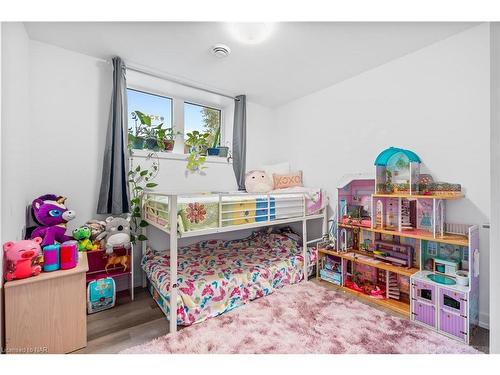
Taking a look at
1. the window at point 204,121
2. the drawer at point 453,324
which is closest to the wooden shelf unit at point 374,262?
the drawer at point 453,324

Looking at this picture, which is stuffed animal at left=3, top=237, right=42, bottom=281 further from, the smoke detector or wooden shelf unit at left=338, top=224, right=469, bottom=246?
wooden shelf unit at left=338, top=224, right=469, bottom=246

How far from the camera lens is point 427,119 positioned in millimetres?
2066

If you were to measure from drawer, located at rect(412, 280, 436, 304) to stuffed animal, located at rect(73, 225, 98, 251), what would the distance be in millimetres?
2756

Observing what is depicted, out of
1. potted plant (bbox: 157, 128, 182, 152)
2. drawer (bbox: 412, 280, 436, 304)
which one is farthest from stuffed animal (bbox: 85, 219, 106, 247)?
drawer (bbox: 412, 280, 436, 304)

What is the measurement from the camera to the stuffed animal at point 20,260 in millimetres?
1343

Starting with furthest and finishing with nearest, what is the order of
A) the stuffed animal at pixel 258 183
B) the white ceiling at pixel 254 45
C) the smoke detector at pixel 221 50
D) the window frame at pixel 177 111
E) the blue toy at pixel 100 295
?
the stuffed animal at pixel 258 183 → the window frame at pixel 177 111 → the smoke detector at pixel 221 50 → the blue toy at pixel 100 295 → the white ceiling at pixel 254 45

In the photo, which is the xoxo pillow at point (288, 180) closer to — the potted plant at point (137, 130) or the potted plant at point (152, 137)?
the potted plant at point (152, 137)

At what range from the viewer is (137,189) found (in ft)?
8.18

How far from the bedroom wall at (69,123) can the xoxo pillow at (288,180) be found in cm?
208

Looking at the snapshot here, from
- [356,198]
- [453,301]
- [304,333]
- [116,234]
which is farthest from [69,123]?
[453,301]

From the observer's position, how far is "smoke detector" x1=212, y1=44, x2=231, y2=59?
2.03m

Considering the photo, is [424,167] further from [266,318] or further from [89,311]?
[89,311]
